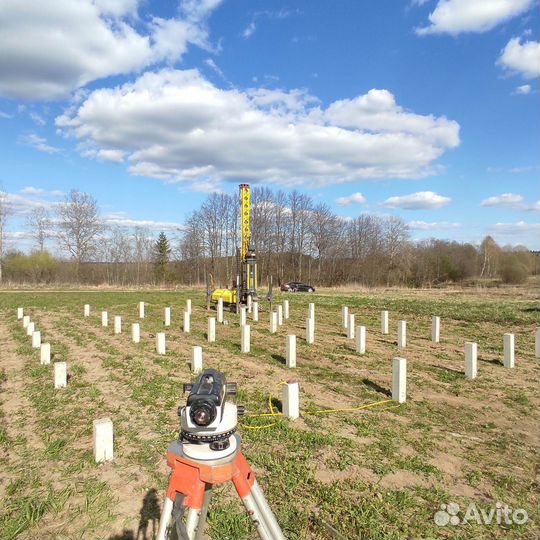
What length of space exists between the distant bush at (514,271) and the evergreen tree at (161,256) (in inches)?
1838

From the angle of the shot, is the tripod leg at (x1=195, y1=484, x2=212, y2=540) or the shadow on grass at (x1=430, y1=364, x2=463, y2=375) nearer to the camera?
the tripod leg at (x1=195, y1=484, x2=212, y2=540)

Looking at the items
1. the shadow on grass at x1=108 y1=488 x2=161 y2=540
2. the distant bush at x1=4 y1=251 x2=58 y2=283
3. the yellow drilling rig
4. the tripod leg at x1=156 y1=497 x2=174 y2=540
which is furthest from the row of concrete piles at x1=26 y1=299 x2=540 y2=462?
the distant bush at x1=4 y1=251 x2=58 y2=283

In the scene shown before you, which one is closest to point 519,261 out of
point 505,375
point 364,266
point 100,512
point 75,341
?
point 364,266

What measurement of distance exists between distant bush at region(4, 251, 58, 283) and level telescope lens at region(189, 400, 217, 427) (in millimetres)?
51433

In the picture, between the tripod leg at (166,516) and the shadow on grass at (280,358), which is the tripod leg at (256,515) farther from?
the shadow on grass at (280,358)

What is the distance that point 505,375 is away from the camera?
27.7ft

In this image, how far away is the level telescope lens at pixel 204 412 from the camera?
182 centimetres

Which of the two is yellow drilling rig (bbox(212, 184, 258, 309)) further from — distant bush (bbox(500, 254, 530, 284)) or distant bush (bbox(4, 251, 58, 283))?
distant bush (bbox(500, 254, 530, 284))

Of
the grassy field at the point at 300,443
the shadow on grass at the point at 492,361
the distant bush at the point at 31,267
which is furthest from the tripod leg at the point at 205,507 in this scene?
the distant bush at the point at 31,267

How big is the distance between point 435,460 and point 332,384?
123 inches

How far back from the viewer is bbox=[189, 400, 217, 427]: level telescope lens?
182 centimetres

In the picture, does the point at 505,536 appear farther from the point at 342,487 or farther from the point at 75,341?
the point at 75,341

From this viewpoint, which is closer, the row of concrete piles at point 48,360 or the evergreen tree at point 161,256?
the row of concrete piles at point 48,360

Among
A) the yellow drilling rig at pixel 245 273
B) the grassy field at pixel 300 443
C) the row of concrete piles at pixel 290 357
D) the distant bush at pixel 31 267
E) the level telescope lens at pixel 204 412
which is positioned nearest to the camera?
the level telescope lens at pixel 204 412
